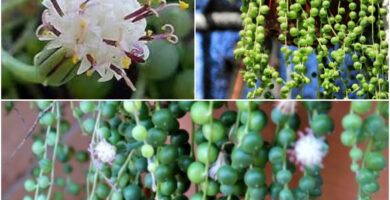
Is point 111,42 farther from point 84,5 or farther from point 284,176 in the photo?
point 284,176

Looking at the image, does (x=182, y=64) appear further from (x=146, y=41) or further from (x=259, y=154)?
(x=259, y=154)

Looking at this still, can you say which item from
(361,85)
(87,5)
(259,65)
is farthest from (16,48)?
(361,85)

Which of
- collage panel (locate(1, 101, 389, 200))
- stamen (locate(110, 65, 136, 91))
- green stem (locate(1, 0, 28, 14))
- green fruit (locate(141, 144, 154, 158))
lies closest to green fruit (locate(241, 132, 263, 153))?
collage panel (locate(1, 101, 389, 200))

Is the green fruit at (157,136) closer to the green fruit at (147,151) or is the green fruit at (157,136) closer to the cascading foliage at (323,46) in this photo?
the green fruit at (147,151)

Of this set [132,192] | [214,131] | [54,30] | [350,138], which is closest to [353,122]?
[350,138]

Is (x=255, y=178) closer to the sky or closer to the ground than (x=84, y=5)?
closer to the ground

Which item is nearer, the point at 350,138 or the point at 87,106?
the point at 350,138

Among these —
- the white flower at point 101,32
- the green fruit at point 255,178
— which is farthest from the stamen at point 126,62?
the green fruit at point 255,178
